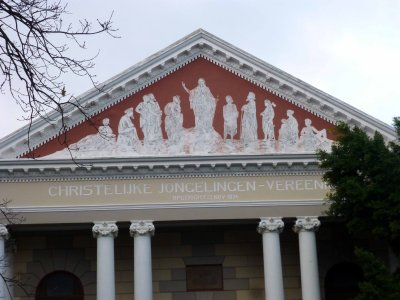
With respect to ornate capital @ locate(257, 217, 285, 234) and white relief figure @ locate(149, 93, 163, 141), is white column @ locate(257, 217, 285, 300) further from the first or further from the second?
white relief figure @ locate(149, 93, 163, 141)

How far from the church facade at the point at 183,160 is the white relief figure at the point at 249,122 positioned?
3 cm

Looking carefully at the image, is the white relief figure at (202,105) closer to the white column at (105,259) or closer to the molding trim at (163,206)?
the molding trim at (163,206)

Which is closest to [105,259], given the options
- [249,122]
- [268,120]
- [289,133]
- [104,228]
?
[104,228]

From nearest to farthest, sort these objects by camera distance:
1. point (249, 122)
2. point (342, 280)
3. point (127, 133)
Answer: point (127, 133), point (249, 122), point (342, 280)

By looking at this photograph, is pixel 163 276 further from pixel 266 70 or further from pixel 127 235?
pixel 266 70

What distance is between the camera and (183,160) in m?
23.8

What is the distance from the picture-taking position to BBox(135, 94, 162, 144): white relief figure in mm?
24094

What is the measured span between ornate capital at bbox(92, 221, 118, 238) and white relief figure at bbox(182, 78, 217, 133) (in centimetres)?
372

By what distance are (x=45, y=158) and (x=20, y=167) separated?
746 millimetres

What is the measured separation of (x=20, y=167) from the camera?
23.5 m

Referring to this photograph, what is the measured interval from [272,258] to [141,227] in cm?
387

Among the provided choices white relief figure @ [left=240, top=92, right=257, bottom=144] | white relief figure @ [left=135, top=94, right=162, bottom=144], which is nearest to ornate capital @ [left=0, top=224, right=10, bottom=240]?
white relief figure @ [left=135, top=94, right=162, bottom=144]

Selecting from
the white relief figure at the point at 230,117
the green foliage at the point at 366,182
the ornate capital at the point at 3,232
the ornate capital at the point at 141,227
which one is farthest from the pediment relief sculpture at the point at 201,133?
the green foliage at the point at 366,182

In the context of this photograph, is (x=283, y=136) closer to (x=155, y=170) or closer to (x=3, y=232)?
(x=155, y=170)
